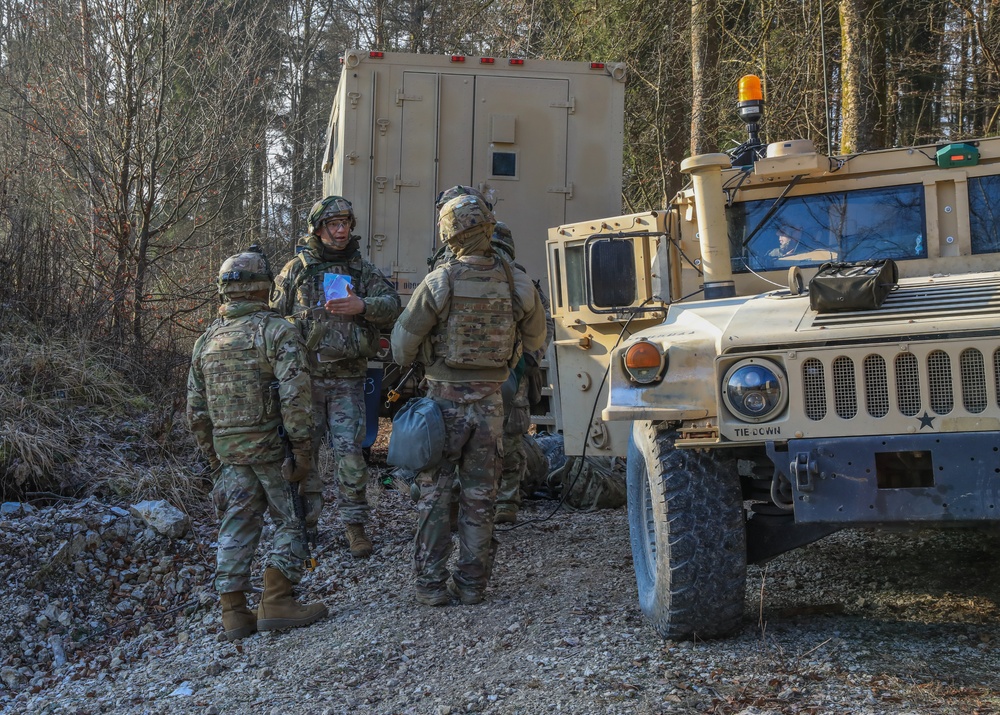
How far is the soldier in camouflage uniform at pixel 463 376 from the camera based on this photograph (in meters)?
4.82

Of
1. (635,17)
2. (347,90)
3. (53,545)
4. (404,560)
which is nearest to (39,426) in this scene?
(53,545)

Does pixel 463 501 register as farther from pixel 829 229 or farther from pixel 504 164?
pixel 504 164

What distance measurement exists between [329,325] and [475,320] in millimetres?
1295

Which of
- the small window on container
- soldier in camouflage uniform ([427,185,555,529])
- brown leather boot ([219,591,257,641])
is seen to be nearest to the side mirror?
soldier in camouflage uniform ([427,185,555,529])

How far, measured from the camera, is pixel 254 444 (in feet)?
15.8

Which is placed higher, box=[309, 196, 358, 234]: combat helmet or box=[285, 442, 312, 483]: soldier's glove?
box=[309, 196, 358, 234]: combat helmet

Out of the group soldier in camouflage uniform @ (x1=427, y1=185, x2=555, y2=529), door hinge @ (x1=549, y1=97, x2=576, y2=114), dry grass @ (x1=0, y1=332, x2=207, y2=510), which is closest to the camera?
soldier in camouflage uniform @ (x1=427, y1=185, x2=555, y2=529)

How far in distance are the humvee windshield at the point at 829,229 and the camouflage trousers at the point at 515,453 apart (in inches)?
67.2

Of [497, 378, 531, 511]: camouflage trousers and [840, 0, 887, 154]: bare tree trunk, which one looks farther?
[840, 0, 887, 154]: bare tree trunk

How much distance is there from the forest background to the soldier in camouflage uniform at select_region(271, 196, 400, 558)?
2005 mm

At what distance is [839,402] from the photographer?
3.50m

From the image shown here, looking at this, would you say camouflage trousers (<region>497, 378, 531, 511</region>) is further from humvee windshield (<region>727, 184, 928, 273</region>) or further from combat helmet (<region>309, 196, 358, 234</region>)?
humvee windshield (<region>727, 184, 928, 273</region>)

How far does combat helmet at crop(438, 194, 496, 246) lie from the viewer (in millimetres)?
4816

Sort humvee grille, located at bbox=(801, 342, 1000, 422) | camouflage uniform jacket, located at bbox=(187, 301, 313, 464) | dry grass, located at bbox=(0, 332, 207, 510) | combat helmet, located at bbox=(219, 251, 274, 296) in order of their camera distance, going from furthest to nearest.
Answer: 1. dry grass, located at bbox=(0, 332, 207, 510)
2. combat helmet, located at bbox=(219, 251, 274, 296)
3. camouflage uniform jacket, located at bbox=(187, 301, 313, 464)
4. humvee grille, located at bbox=(801, 342, 1000, 422)
